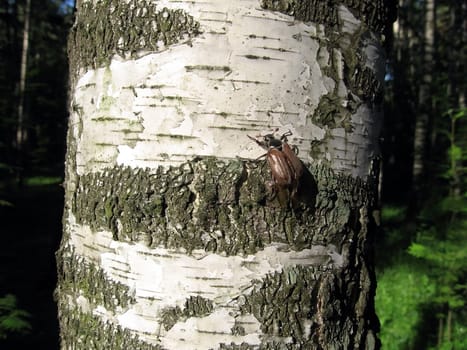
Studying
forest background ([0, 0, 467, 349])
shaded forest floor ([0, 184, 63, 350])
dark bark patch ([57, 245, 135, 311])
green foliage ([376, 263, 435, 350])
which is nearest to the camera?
dark bark patch ([57, 245, 135, 311])

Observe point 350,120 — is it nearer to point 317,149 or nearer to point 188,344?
point 317,149

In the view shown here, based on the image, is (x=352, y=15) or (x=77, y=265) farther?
(x=77, y=265)

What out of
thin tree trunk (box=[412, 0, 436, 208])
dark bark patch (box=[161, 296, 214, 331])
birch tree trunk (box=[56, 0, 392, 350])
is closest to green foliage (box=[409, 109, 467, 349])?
birch tree trunk (box=[56, 0, 392, 350])

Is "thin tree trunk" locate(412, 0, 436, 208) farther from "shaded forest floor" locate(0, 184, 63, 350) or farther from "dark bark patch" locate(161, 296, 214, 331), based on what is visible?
"dark bark patch" locate(161, 296, 214, 331)

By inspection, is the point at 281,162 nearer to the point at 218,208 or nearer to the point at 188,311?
the point at 218,208

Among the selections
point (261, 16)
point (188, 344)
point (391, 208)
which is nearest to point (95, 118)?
point (261, 16)

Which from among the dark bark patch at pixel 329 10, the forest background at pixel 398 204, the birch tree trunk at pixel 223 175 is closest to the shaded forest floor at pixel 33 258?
the forest background at pixel 398 204
